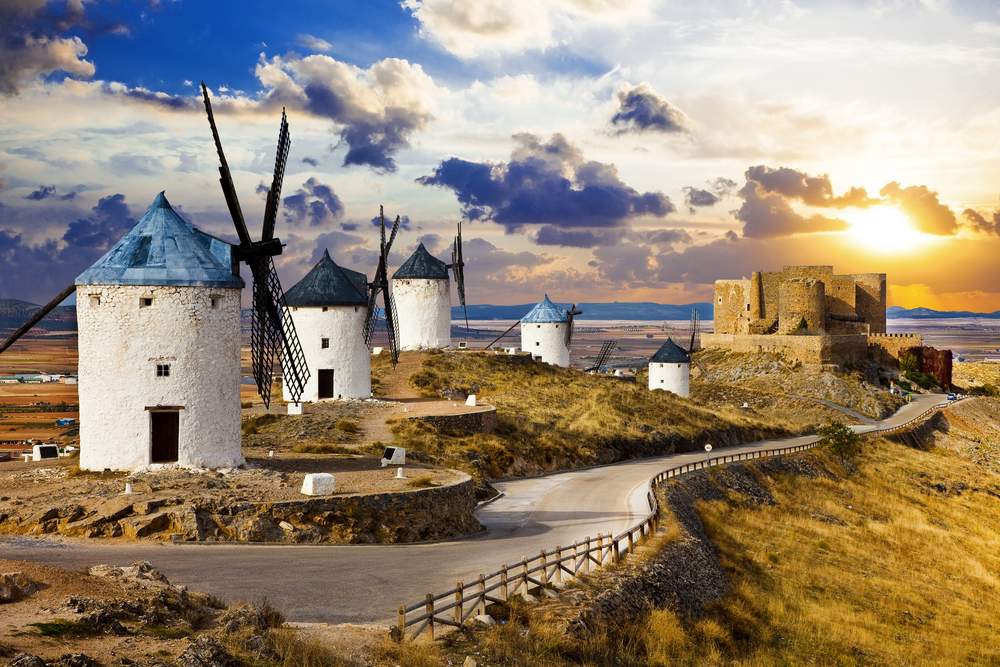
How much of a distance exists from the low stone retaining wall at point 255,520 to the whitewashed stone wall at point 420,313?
34.6 metres

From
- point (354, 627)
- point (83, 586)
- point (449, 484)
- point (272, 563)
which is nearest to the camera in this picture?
point (83, 586)

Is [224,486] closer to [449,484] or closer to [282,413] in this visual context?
[449,484]

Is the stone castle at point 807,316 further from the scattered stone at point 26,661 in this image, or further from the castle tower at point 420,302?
the scattered stone at point 26,661

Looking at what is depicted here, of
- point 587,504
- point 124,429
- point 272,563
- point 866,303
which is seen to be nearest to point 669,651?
point 272,563

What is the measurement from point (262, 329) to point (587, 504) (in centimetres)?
1232

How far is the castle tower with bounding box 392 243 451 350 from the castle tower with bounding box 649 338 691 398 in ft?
56.1

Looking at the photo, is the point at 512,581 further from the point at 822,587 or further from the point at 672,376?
the point at 672,376

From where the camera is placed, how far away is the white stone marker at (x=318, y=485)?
1973 centimetres

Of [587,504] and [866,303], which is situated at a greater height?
[866,303]

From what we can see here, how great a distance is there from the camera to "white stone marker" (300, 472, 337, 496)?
64.7 feet

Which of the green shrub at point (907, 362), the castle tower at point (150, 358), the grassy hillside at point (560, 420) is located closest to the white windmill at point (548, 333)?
the grassy hillside at point (560, 420)

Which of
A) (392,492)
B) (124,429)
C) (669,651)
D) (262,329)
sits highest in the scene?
(262,329)

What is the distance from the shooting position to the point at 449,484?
2242cm

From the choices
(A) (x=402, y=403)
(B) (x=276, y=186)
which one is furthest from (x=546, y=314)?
(B) (x=276, y=186)
